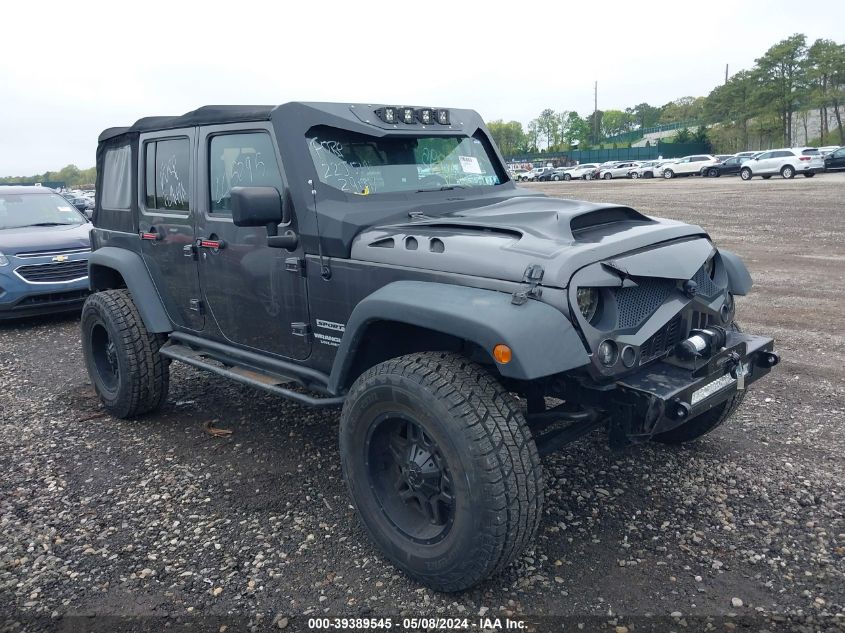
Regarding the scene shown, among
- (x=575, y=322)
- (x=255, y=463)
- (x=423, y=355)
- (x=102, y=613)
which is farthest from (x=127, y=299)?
(x=575, y=322)

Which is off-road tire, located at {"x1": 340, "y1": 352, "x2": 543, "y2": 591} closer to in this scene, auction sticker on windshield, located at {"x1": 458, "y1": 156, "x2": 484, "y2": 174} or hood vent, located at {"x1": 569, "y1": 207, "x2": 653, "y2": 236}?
hood vent, located at {"x1": 569, "y1": 207, "x2": 653, "y2": 236}

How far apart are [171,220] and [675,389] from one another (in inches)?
127

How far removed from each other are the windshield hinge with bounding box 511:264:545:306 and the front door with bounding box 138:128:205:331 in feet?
7.81

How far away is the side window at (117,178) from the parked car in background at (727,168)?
126ft

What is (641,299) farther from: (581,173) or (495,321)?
(581,173)

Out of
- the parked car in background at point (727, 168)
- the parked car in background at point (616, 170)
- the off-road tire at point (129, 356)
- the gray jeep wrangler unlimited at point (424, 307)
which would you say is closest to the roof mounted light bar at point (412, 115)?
the gray jeep wrangler unlimited at point (424, 307)

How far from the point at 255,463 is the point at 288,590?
136cm

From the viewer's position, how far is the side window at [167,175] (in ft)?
14.3

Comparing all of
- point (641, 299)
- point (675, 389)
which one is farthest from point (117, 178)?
point (675, 389)

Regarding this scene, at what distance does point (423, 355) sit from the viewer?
2980 mm

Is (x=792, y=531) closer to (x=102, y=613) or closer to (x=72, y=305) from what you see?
(x=102, y=613)

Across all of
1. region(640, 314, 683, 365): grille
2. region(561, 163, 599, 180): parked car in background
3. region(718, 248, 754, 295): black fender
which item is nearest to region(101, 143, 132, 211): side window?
region(640, 314, 683, 365): grille

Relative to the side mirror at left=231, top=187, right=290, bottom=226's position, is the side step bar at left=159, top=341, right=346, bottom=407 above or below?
below

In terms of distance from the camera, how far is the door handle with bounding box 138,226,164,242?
4.56 metres
